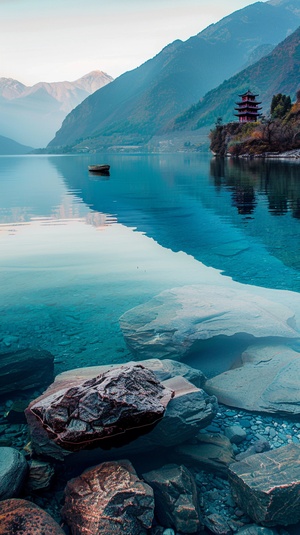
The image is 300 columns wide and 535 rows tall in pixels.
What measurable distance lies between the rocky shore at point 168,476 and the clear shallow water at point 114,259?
3.40 meters

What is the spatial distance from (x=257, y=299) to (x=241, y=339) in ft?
8.44

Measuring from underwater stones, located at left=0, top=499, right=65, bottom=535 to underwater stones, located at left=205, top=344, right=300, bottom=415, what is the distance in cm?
399

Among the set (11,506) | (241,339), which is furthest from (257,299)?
(11,506)

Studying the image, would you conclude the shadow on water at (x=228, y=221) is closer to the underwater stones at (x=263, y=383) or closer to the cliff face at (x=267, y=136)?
the underwater stones at (x=263, y=383)

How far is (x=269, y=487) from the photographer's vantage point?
18.7ft

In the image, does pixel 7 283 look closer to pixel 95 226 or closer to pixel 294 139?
pixel 95 226

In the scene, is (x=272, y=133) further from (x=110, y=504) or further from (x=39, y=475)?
(x=110, y=504)

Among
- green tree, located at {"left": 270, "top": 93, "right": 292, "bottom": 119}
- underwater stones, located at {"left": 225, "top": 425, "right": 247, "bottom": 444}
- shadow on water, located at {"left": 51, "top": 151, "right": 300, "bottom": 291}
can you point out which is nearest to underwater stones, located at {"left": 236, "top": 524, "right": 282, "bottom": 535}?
underwater stones, located at {"left": 225, "top": 425, "right": 247, "bottom": 444}

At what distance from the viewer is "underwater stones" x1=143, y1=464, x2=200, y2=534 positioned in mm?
5734

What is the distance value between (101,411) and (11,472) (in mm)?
1527

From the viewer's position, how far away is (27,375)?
31.2 ft

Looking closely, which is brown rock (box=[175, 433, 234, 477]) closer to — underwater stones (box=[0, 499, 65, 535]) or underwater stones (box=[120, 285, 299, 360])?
underwater stones (box=[0, 499, 65, 535])

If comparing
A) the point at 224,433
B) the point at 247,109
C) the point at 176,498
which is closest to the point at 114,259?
the point at 224,433

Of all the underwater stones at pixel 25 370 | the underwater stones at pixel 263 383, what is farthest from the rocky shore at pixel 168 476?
the underwater stones at pixel 25 370
